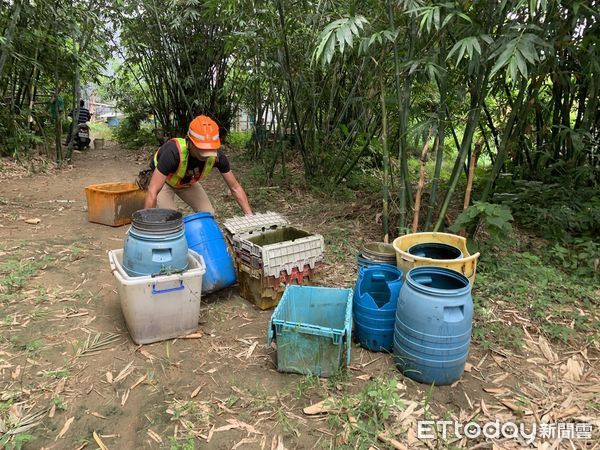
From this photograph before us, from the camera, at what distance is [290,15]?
4465 mm

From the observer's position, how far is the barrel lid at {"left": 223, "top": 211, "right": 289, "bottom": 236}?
284 cm

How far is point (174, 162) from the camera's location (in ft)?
9.80

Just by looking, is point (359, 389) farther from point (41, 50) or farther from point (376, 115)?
point (41, 50)

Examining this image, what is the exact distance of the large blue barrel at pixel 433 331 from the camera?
196 cm

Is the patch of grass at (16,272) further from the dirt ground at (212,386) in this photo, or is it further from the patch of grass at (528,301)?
the patch of grass at (528,301)

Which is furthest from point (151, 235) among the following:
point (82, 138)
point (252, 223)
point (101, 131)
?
point (101, 131)

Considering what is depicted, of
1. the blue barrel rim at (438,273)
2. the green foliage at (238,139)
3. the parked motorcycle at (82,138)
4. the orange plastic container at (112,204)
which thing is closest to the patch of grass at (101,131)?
the parked motorcycle at (82,138)

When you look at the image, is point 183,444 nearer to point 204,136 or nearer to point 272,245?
point 272,245

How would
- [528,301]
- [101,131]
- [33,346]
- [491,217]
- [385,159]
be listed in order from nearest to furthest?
[33,346] → [528,301] → [491,217] → [385,159] → [101,131]

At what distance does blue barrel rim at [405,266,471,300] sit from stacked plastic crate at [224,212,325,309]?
73 cm

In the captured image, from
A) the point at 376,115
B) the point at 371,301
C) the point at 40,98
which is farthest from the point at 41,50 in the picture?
the point at 371,301

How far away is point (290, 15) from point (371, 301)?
3426 millimetres

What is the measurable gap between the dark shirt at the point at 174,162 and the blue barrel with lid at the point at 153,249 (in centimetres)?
69

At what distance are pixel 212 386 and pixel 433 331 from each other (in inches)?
42.7
